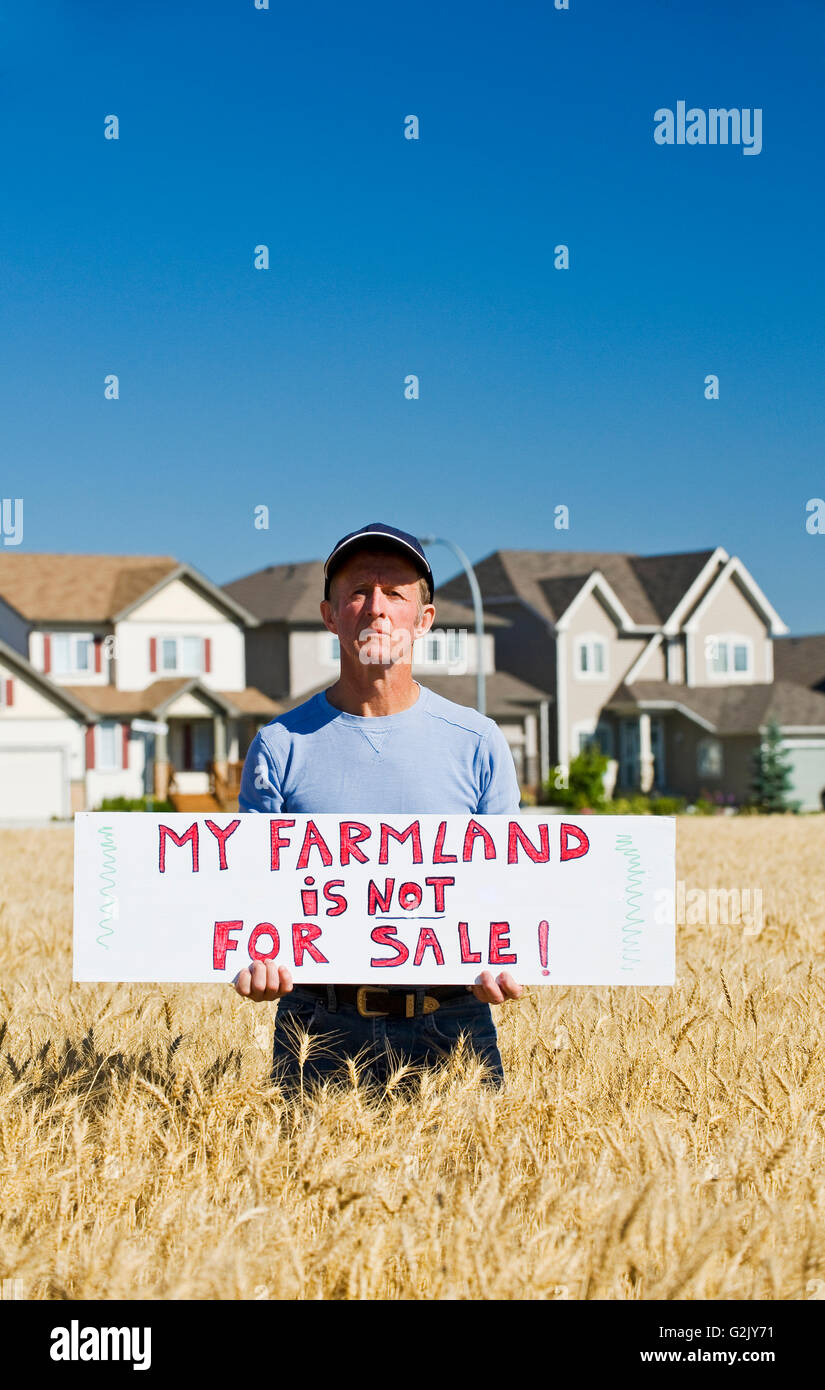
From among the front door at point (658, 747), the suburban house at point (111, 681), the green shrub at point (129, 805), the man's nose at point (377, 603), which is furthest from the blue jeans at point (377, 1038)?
the front door at point (658, 747)

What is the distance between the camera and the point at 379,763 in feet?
14.9

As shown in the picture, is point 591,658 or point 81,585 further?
point 591,658

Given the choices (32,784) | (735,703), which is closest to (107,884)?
(32,784)

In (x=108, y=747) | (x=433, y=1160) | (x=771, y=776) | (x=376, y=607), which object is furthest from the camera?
(x=771, y=776)

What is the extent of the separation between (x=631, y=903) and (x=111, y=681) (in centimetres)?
4862

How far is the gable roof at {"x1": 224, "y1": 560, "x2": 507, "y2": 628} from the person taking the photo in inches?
2132

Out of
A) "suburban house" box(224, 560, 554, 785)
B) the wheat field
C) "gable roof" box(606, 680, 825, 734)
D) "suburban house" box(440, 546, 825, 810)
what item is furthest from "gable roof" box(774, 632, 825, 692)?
the wheat field

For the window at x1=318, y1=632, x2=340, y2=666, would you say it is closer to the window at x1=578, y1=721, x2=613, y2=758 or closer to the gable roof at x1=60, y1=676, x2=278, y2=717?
the gable roof at x1=60, y1=676, x2=278, y2=717

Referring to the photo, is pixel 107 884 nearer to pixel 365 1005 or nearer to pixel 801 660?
pixel 365 1005

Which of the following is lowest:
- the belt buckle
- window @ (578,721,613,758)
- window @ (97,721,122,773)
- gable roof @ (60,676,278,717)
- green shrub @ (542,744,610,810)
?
the belt buckle

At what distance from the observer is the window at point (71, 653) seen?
50.8 meters

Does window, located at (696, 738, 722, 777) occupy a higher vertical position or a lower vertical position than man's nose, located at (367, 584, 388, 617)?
higher
